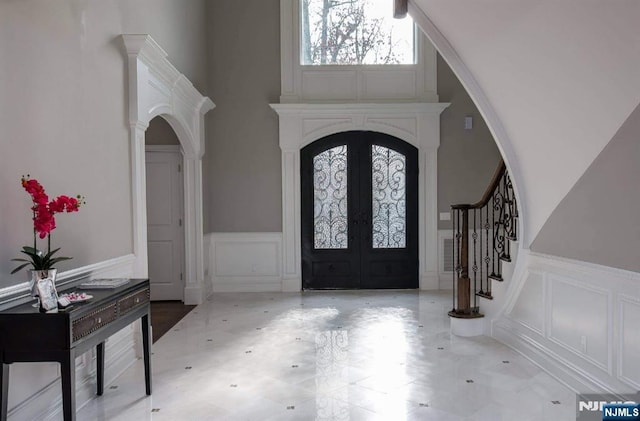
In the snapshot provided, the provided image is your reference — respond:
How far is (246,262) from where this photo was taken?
782 cm

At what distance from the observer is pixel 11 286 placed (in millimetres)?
2770

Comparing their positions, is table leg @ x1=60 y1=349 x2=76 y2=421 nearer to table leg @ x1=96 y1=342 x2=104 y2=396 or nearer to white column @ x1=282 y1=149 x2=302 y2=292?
table leg @ x1=96 y1=342 x2=104 y2=396

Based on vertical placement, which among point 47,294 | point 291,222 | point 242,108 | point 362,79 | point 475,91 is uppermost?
point 362,79

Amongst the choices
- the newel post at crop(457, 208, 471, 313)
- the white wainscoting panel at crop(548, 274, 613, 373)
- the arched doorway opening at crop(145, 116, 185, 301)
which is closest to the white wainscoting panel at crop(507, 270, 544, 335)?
the white wainscoting panel at crop(548, 274, 613, 373)

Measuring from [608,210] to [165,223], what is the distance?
5684mm

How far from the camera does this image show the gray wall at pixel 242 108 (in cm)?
773

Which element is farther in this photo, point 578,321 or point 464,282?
point 464,282

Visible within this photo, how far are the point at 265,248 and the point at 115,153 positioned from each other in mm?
3859

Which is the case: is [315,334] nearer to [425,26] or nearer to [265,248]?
[265,248]

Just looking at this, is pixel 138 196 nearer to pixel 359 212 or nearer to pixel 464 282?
pixel 464 282

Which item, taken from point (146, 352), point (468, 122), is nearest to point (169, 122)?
point (146, 352)

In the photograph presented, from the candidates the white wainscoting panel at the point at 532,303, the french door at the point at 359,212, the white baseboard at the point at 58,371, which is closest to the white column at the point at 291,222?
the french door at the point at 359,212

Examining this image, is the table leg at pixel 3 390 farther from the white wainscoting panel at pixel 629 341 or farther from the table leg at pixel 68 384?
the white wainscoting panel at pixel 629 341

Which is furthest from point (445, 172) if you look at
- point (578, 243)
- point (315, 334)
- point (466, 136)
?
point (578, 243)
